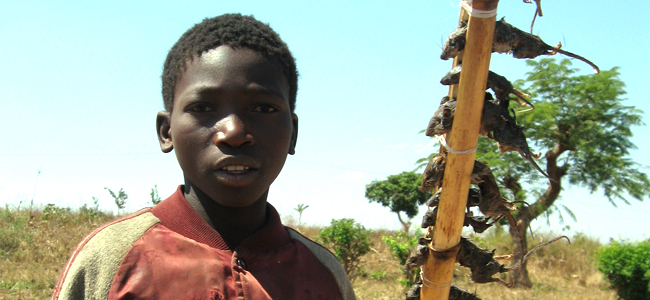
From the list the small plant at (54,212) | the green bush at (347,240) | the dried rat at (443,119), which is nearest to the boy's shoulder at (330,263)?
the dried rat at (443,119)

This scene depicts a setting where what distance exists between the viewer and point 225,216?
1.64 metres

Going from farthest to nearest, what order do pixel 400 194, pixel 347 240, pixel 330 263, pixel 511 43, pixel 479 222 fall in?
1. pixel 400 194
2. pixel 347 240
3. pixel 330 263
4. pixel 479 222
5. pixel 511 43

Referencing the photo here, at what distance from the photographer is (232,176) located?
1.51 meters

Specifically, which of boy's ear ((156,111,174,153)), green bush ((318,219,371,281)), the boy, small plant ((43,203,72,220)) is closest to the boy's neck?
the boy

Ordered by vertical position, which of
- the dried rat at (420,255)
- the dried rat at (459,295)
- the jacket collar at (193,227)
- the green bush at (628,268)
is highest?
the green bush at (628,268)

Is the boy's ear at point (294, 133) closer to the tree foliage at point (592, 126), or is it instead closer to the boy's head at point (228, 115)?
the boy's head at point (228, 115)

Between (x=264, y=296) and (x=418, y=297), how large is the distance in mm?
455

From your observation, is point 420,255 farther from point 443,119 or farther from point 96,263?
point 96,263

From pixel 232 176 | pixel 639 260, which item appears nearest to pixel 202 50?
pixel 232 176

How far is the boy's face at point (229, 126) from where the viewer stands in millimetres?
1502

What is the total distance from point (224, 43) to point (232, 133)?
33cm

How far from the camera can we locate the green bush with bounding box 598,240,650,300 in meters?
10.3

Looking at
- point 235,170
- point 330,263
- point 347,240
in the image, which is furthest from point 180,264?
point 347,240

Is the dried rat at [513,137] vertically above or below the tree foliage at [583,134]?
below
